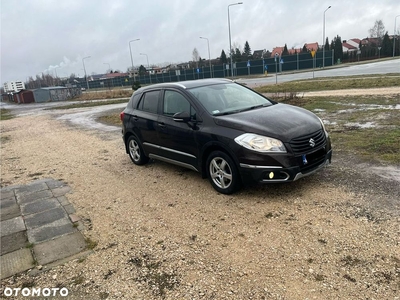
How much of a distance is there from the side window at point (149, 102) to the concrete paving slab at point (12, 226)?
9.71 feet

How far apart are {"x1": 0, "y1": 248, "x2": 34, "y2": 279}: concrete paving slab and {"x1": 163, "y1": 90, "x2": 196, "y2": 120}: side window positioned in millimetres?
3049

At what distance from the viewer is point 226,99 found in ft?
18.9

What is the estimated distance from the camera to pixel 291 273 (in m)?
3.12

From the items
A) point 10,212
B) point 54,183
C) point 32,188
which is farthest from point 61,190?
point 10,212

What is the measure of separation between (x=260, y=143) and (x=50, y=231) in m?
3.15

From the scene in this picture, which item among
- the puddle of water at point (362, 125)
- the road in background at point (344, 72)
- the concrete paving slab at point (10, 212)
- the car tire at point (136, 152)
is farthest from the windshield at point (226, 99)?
the road in background at point (344, 72)

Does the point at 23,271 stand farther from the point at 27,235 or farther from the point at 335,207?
the point at 335,207

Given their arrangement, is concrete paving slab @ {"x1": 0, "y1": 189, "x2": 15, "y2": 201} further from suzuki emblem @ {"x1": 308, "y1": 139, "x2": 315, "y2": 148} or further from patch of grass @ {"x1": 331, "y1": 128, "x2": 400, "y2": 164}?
patch of grass @ {"x1": 331, "y1": 128, "x2": 400, "y2": 164}

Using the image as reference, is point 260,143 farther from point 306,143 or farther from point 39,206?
point 39,206

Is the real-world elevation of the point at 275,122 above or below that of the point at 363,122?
above

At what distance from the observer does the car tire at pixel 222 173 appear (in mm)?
4879

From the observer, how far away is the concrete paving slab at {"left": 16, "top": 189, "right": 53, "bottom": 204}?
5.87 metres

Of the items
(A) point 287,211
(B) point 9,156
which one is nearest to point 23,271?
(A) point 287,211

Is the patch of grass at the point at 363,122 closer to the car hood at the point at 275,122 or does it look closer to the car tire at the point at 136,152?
the car hood at the point at 275,122
